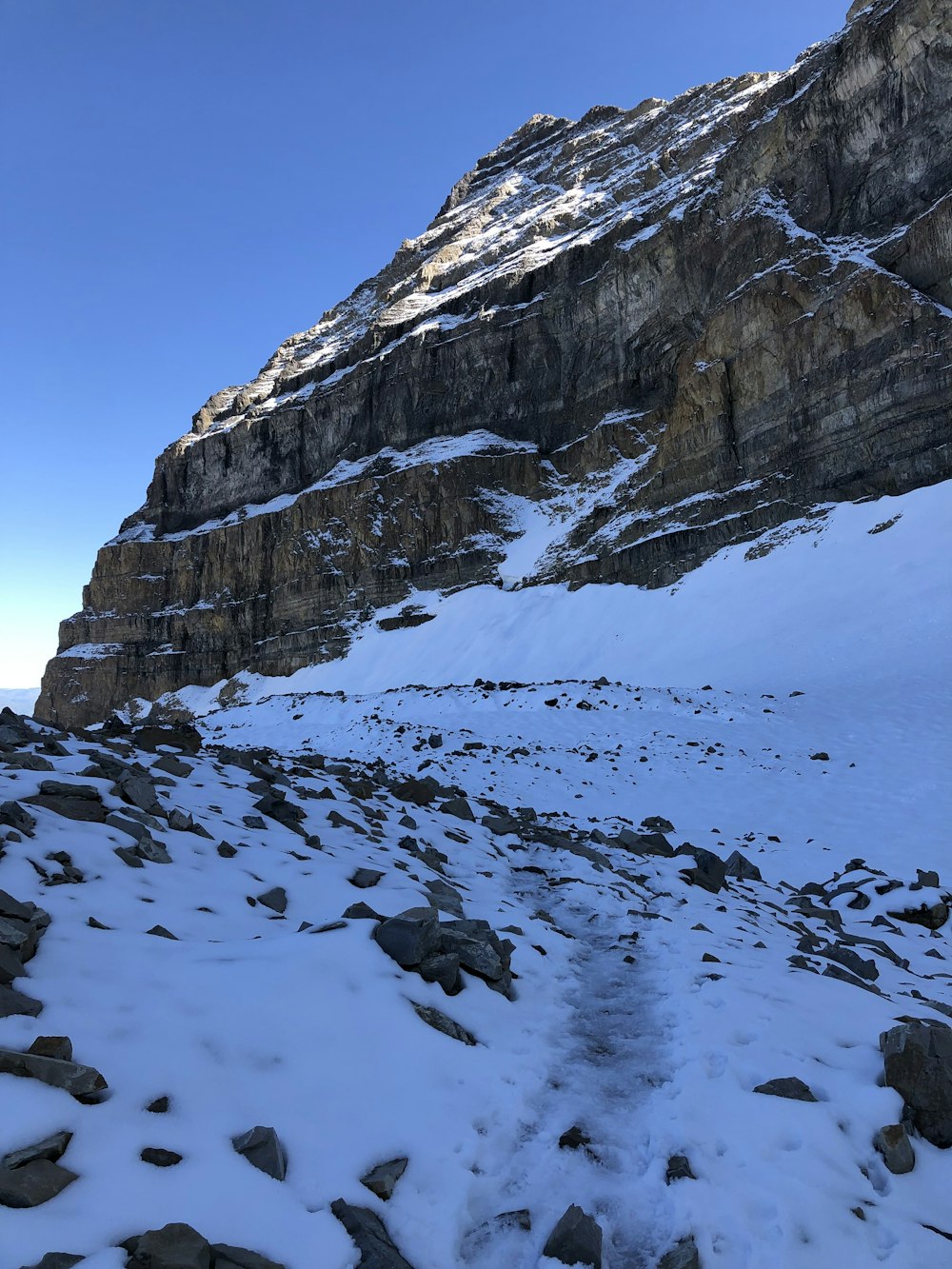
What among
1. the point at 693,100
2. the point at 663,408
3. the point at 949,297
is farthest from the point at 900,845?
the point at 693,100

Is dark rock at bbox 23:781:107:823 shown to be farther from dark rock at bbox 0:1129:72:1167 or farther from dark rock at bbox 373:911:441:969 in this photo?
dark rock at bbox 0:1129:72:1167

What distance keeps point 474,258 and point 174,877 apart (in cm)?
9432

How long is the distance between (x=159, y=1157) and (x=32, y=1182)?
497 millimetres

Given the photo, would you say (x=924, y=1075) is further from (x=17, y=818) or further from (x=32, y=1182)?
(x=17, y=818)

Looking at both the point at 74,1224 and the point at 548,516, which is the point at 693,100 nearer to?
the point at 548,516

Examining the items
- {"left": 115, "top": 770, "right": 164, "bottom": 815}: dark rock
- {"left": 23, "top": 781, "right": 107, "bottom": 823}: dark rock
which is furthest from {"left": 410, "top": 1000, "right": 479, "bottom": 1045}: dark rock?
{"left": 115, "top": 770, "right": 164, "bottom": 815}: dark rock

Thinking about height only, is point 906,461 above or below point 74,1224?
above

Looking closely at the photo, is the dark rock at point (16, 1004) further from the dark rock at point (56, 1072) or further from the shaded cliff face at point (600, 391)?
the shaded cliff face at point (600, 391)

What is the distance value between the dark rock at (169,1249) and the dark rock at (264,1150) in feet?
1.74

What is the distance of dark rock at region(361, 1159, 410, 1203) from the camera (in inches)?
123

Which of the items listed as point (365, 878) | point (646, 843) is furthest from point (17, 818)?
point (646, 843)

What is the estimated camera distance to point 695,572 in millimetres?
40781

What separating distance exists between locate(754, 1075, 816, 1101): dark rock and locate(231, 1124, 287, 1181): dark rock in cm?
278

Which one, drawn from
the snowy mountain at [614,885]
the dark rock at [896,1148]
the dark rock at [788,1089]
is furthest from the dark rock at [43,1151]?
the dark rock at [896,1148]
